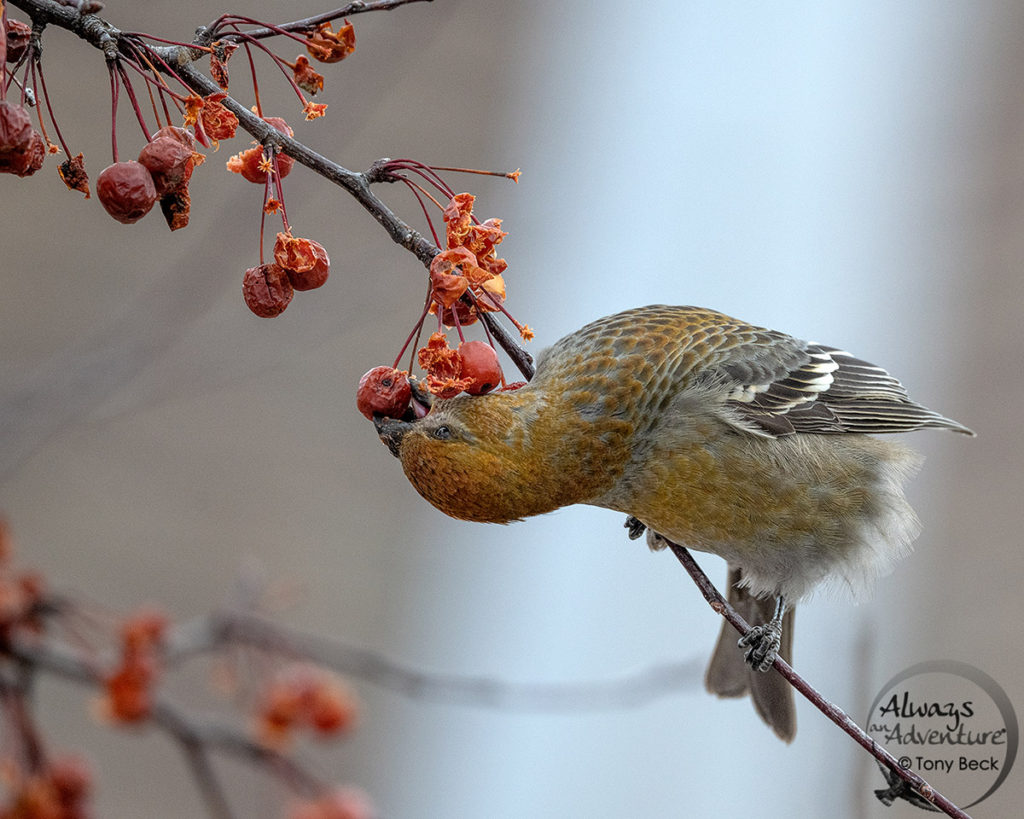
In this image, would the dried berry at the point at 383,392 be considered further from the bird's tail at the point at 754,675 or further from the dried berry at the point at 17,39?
the bird's tail at the point at 754,675

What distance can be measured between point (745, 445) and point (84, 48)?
3186 mm

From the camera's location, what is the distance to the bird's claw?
2150 mm

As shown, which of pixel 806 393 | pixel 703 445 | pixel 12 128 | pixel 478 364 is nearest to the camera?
pixel 12 128

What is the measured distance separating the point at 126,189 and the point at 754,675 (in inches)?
67.0

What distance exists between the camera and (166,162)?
3.77ft

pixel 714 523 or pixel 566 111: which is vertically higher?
pixel 566 111

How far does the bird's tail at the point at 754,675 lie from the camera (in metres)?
2.33

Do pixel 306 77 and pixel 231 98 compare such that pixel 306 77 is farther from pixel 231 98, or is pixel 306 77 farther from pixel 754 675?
pixel 754 675

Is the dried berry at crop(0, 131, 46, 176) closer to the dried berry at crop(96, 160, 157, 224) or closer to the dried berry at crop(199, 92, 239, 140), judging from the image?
the dried berry at crop(96, 160, 157, 224)

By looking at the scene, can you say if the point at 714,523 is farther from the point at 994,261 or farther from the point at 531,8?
the point at 531,8

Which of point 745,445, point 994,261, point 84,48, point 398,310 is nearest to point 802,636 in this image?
point 994,261

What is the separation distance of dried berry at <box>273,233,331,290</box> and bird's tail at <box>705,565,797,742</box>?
130 centimetres

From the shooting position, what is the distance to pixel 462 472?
1567 mm

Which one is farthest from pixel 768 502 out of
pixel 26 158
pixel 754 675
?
pixel 26 158
